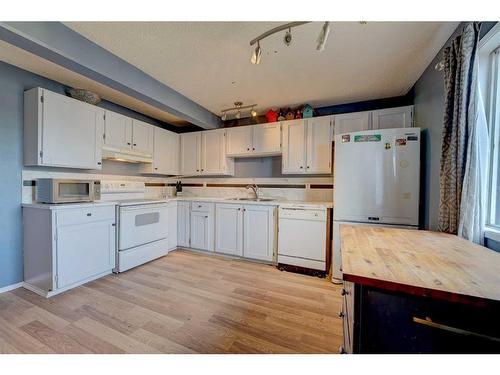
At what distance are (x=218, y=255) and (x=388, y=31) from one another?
3.24 m

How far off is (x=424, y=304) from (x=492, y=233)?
1.01m

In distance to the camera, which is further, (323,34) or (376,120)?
(376,120)

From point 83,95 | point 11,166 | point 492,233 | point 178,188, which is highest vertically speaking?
point 83,95

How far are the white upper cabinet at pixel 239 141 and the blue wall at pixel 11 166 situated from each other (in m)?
2.44

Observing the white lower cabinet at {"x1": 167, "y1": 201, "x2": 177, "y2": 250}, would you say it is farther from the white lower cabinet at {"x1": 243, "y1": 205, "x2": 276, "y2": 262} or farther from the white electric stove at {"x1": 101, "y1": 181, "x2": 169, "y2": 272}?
the white lower cabinet at {"x1": 243, "y1": 205, "x2": 276, "y2": 262}

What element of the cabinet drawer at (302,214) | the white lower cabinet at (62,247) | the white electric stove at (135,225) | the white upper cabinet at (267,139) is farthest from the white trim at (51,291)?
the white upper cabinet at (267,139)

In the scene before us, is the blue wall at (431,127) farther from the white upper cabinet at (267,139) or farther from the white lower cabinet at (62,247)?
the white lower cabinet at (62,247)

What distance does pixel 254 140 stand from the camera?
134 inches

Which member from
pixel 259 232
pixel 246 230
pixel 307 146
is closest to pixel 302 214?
pixel 259 232

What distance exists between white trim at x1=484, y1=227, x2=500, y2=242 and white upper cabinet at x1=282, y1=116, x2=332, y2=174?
5.69 ft

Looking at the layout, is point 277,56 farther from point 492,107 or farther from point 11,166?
point 11,166

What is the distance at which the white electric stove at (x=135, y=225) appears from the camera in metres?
2.68

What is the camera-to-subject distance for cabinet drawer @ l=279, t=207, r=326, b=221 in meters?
2.65

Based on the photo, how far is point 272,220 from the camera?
2.95 m
